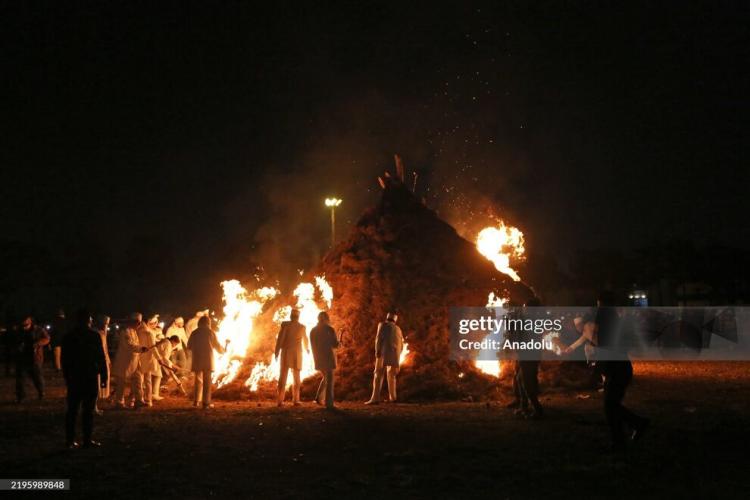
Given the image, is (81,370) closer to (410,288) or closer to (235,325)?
(410,288)

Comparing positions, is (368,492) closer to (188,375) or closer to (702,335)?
(188,375)

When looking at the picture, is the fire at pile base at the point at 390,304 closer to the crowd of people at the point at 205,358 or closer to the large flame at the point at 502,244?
the crowd of people at the point at 205,358

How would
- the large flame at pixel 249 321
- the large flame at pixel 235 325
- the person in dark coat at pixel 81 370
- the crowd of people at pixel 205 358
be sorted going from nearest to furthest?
the person in dark coat at pixel 81 370
the crowd of people at pixel 205 358
the large flame at pixel 249 321
the large flame at pixel 235 325

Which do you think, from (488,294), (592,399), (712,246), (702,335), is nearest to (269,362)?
(488,294)

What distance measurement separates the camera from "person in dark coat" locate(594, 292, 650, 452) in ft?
32.0

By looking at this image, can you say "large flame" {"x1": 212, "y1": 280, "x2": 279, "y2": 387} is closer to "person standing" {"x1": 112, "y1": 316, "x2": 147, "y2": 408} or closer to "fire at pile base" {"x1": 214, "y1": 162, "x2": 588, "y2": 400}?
"fire at pile base" {"x1": 214, "y1": 162, "x2": 588, "y2": 400}

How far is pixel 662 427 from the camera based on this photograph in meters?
11.9

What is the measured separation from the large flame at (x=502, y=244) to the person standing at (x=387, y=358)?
25.0ft

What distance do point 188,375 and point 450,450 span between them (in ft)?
43.8

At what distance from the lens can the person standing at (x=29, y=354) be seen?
17203 millimetres

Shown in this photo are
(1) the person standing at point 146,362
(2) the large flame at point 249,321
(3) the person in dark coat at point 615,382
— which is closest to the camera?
(3) the person in dark coat at point 615,382

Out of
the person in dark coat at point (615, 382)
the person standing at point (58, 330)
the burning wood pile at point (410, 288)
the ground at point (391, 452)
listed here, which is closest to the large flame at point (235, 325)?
the burning wood pile at point (410, 288)

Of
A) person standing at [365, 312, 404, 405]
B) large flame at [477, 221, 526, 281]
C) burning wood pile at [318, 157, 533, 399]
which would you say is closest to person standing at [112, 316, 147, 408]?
burning wood pile at [318, 157, 533, 399]

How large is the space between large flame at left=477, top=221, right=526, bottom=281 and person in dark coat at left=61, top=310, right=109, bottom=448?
14896mm
